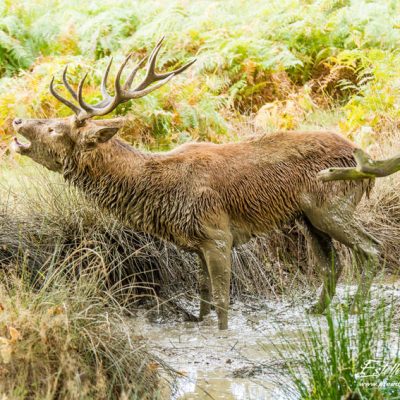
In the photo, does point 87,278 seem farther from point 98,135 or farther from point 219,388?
point 98,135

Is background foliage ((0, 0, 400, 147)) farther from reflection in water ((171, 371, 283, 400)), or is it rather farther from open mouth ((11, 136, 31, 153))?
reflection in water ((171, 371, 283, 400))

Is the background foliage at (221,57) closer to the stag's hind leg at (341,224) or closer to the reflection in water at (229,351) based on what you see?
the stag's hind leg at (341,224)

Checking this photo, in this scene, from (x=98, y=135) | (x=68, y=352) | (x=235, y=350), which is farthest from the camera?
(x=98, y=135)

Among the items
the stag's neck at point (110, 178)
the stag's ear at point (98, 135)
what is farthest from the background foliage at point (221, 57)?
the stag's ear at point (98, 135)

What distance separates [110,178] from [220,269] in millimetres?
1306

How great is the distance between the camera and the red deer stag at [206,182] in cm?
723

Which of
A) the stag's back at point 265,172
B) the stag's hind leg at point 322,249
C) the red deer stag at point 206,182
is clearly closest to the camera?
the red deer stag at point 206,182

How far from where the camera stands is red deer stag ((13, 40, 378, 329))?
285 inches

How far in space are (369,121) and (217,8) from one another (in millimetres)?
5435

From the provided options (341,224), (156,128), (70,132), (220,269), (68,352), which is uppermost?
(70,132)

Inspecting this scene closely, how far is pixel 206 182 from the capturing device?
7.30 metres

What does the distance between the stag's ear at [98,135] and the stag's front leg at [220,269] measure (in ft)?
4.27

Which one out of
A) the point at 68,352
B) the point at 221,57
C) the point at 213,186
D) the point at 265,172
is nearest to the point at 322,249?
the point at 265,172

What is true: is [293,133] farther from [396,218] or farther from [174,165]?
[396,218]
